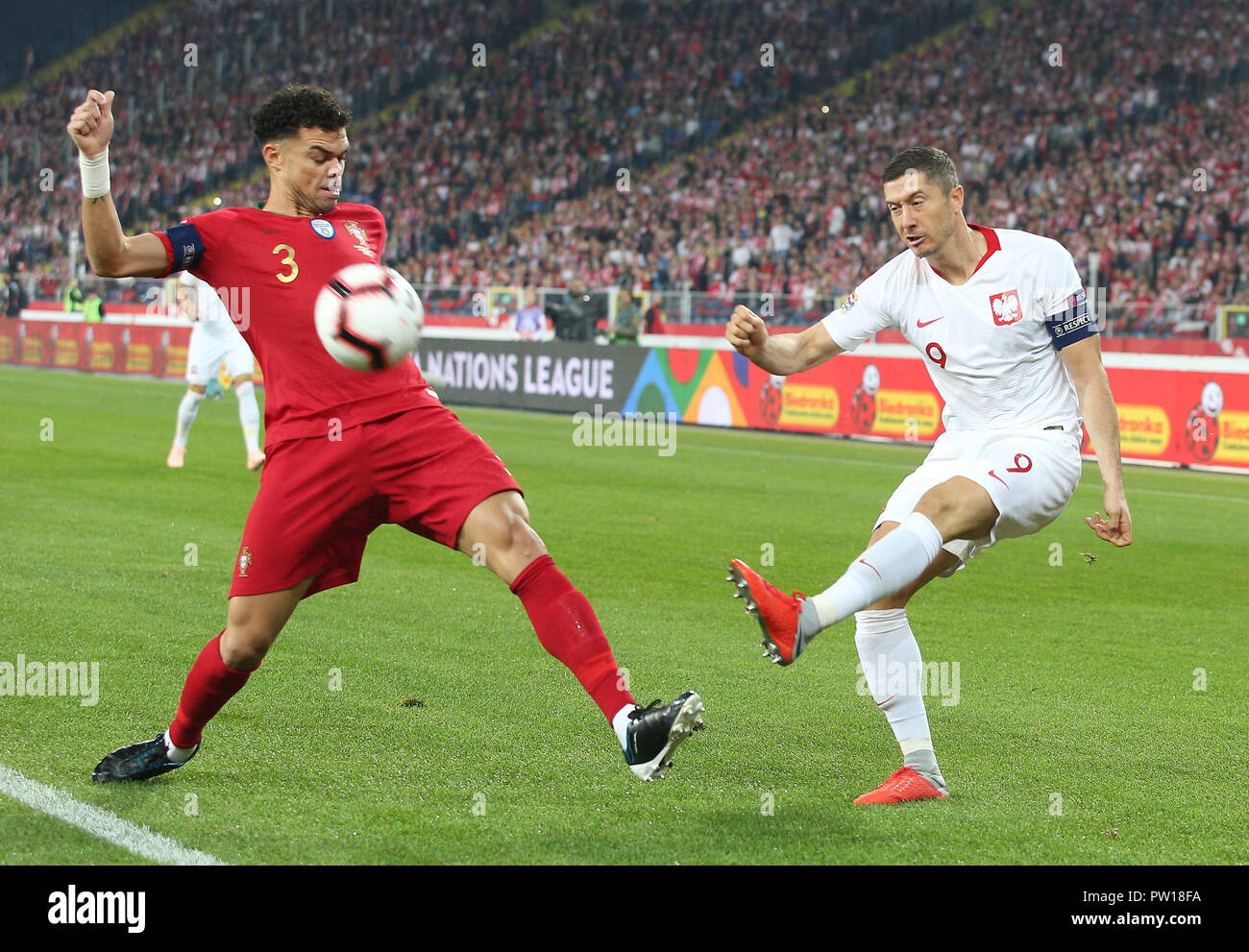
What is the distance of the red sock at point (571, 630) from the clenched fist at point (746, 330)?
104cm

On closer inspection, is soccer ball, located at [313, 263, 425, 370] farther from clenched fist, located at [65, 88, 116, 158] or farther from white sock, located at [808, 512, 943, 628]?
white sock, located at [808, 512, 943, 628]

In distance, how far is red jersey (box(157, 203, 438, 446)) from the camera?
14.0 ft

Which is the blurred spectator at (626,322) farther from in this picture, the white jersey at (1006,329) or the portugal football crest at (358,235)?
the portugal football crest at (358,235)

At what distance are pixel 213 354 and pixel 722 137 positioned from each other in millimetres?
24528

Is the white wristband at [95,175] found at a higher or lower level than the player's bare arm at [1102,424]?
higher

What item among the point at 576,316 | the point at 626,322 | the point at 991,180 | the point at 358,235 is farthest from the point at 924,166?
the point at 991,180

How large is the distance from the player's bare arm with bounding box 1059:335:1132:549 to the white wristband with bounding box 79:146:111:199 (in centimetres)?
299

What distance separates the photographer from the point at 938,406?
59.5 feet

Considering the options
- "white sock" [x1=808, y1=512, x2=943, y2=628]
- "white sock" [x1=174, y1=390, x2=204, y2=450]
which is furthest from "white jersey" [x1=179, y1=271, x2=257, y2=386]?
"white sock" [x1=808, y1=512, x2=943, y2=628]

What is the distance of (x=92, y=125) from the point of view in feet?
13.5

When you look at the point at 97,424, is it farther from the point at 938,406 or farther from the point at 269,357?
the point at 269,357

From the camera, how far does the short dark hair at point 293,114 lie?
4.35 m

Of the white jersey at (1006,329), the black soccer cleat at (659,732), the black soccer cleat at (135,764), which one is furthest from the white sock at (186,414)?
the black soccer cleat at (659,732)
